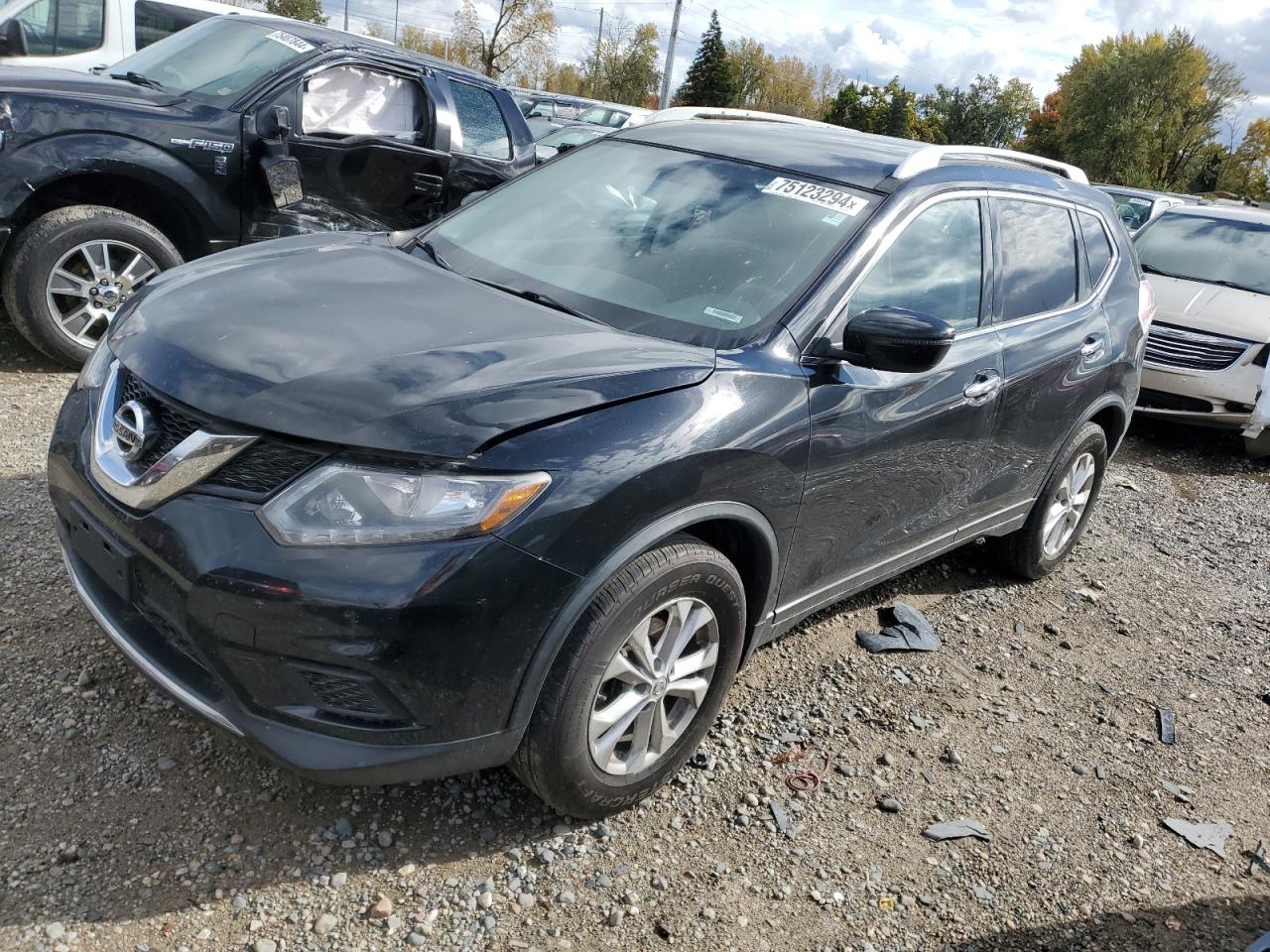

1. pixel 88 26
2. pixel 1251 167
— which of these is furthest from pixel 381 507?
pixel 1251 167

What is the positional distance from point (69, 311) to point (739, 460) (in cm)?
434

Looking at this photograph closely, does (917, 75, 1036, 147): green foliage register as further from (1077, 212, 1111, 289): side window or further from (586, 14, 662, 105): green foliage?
(1077, 212, 1111, 289): side window

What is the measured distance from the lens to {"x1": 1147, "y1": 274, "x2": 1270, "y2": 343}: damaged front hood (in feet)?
25.4

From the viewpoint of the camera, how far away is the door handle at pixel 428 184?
6.44m

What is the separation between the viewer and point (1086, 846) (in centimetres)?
318

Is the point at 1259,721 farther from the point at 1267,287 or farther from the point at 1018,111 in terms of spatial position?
the point at 1018,111

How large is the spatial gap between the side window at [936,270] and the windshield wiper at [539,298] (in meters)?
0.81

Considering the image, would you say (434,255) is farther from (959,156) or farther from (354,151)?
(354,151)

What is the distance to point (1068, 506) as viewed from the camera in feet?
16.2

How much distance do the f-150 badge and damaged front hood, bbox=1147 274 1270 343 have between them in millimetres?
6592

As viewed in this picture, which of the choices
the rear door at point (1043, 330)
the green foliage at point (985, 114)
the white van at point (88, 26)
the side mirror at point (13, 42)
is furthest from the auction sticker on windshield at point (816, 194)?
the green foliage at point (985, 114)

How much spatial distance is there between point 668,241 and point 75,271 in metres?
3.68

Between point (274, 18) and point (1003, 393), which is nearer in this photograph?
point (1003, 393)

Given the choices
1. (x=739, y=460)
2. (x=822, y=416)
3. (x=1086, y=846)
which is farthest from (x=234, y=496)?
A: (x=1086, y=846)
